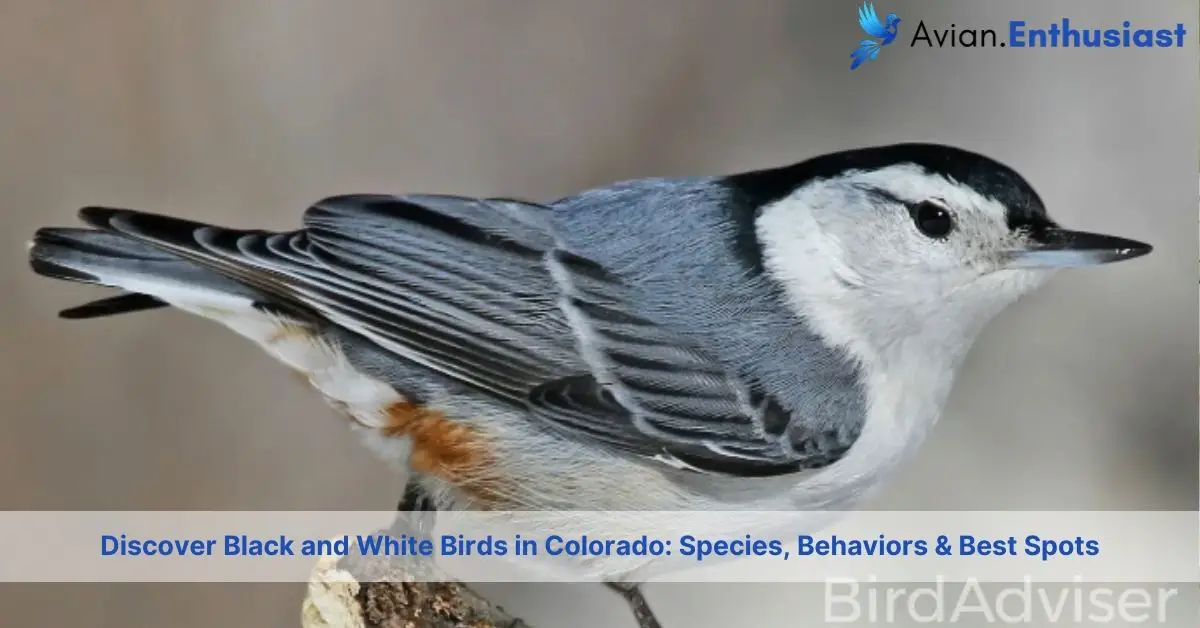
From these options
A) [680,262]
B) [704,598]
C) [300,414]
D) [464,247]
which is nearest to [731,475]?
[680,262]

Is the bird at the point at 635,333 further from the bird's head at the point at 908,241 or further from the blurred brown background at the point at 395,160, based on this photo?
the blurred brown background at the point at 395,160

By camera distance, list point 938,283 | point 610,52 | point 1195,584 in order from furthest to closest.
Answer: point 610,52, point 1195,584, point 938,283

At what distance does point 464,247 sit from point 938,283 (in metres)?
0.42

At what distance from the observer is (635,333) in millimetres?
1021

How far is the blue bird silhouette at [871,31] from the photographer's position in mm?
1302

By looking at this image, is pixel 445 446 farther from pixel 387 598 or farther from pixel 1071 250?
pixel 1071 250

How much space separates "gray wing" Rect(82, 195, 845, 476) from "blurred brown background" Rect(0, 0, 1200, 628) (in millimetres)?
395

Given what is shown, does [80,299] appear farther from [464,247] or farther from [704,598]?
[704,598]

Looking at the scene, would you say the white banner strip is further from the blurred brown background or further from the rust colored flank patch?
the rust colored flank patch

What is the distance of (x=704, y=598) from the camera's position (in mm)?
1478

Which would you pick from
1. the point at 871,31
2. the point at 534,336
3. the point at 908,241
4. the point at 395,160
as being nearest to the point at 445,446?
the point at 534,336

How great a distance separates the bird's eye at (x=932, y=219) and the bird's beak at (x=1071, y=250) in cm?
6

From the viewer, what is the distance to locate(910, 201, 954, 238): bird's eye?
0.97 m

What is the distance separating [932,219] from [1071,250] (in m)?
0.11
